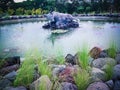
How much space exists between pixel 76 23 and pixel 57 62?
33 centimetres

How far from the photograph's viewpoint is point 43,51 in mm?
1933

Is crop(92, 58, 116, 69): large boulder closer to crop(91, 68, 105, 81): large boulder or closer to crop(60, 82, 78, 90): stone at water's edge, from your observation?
crop(91, 68, 105, 81): large boulder

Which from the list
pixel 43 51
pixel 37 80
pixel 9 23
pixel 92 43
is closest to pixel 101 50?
pixel 92 43

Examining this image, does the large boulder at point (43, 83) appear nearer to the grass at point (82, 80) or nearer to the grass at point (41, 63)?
the grass at point (41, 63)

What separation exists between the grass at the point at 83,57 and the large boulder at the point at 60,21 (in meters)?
0.28

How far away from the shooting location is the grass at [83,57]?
1775mm

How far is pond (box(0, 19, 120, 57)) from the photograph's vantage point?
1.95m

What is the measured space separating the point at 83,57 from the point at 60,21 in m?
0.37

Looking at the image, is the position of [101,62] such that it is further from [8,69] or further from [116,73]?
[8,69]

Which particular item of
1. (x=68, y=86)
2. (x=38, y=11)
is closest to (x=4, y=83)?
(x=68, y=86)

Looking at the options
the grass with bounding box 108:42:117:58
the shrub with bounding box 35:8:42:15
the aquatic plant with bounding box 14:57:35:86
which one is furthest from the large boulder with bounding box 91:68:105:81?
the shrub with bounding box 35:8:42:15

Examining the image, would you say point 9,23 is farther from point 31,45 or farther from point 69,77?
point 69,77

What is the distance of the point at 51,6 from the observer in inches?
79.5

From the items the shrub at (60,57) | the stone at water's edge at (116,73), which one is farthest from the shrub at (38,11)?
the stone at water's edge at (116,73)
